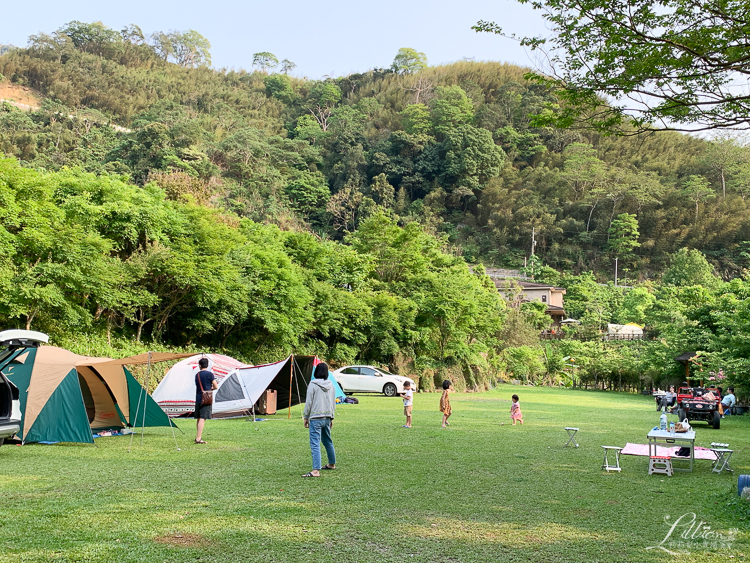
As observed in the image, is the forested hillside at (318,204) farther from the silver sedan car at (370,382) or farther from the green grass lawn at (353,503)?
the green grass lawn at (353,503)

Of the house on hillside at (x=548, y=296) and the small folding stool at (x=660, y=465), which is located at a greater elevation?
the house on hillside at (x=548, y=296)

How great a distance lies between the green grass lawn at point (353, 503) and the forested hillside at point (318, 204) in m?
5.40

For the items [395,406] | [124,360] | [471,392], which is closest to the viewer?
[124,360]

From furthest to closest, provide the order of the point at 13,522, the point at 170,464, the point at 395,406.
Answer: the point at 395,406
the point at 170,464
the point at 13,522

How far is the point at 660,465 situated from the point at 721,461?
4.22 ft

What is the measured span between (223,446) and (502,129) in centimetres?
8720

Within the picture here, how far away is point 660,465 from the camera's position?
8.45 m

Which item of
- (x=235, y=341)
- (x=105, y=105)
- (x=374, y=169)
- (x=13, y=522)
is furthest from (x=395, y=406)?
(x=105, y=105)

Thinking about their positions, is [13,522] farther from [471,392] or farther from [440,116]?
[440,116]

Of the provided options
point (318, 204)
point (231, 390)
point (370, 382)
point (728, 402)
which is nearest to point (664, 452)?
point (231, 390)

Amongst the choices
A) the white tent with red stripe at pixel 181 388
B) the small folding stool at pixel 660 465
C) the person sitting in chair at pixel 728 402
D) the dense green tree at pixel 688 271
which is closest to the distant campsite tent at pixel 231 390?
the white tent with red stripe at pixel 181 388

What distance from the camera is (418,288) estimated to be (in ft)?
107

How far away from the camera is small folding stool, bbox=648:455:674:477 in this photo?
8.30 meters

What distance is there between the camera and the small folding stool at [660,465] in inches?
327
